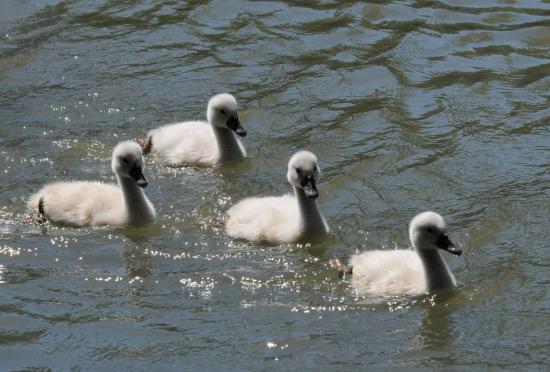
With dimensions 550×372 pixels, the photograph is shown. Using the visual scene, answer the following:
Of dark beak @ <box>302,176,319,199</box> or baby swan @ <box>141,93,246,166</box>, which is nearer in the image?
dark beak @ <box>302,176,319,199</box>

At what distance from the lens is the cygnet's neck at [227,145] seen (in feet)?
34.3

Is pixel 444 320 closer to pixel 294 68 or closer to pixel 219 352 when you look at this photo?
pixel 219 352

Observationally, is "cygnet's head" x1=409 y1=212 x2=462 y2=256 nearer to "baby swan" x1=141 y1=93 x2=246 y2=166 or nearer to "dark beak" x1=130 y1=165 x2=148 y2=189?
"dark beak" x1=130 y1=165 x2=148 y2=189

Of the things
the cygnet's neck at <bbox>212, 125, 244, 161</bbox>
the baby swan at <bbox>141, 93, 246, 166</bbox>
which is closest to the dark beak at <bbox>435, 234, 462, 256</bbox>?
the baby swan at <bbox>141, 93, 246, 166</bbox>

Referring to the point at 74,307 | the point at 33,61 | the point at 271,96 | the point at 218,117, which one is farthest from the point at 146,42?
the point at 74,307

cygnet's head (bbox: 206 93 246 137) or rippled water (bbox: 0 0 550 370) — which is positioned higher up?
cygnet's head (bbox: 206 93 246 137)

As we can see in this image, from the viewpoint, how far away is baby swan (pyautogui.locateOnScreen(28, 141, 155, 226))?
360 inches

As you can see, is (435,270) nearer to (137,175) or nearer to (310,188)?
(310,188)

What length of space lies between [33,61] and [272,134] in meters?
3.15

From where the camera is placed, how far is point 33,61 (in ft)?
41.3

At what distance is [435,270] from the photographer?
7.91 m

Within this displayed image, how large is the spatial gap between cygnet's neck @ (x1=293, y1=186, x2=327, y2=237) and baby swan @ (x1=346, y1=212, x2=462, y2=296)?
0.79 metres

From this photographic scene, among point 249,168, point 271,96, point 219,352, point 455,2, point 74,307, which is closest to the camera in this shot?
point 219,352

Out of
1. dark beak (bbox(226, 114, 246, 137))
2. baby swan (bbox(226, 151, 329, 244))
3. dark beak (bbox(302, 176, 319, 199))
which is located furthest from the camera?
dark beak (bbox(226, 114, 246, 137))
